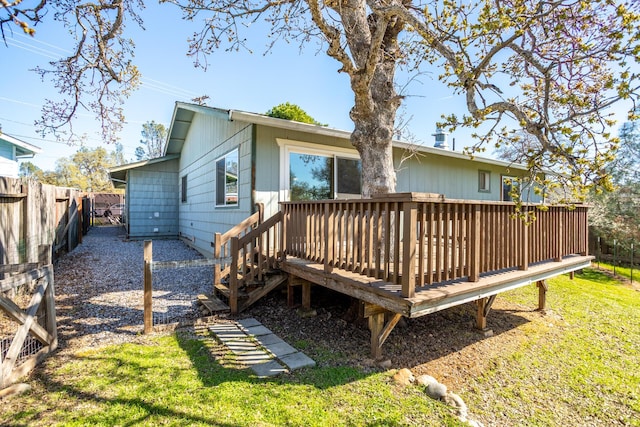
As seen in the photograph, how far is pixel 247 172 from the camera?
645 centimetres

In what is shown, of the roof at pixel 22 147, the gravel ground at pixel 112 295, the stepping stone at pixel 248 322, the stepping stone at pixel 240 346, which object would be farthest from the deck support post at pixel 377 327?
the roof at pixel 22 147

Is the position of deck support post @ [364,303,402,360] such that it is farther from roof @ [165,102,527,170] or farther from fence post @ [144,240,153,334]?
fence post @ [144,240,153,334]

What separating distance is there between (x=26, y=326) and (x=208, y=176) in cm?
691

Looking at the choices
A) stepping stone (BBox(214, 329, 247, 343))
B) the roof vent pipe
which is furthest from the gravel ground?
the roof vent pipe

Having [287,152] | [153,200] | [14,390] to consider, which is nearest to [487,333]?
[287,152]

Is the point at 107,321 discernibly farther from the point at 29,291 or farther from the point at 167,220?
the point at 167,220

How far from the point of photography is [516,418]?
9.75 feet

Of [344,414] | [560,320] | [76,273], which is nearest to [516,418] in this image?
[344,414]

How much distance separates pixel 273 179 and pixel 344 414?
15.0 feet

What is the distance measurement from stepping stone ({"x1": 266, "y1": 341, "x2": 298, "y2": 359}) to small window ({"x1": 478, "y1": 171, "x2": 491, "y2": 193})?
9877 millimetres

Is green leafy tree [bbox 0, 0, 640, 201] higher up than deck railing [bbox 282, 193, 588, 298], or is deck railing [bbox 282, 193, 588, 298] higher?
green leafy tree [bbox 0, 0, 640, 201]

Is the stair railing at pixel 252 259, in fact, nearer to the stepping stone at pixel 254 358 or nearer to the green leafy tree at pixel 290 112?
the stepping stone at pixel 254 358

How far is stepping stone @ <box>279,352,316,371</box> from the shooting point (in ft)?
11.2

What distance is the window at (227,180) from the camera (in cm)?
729
